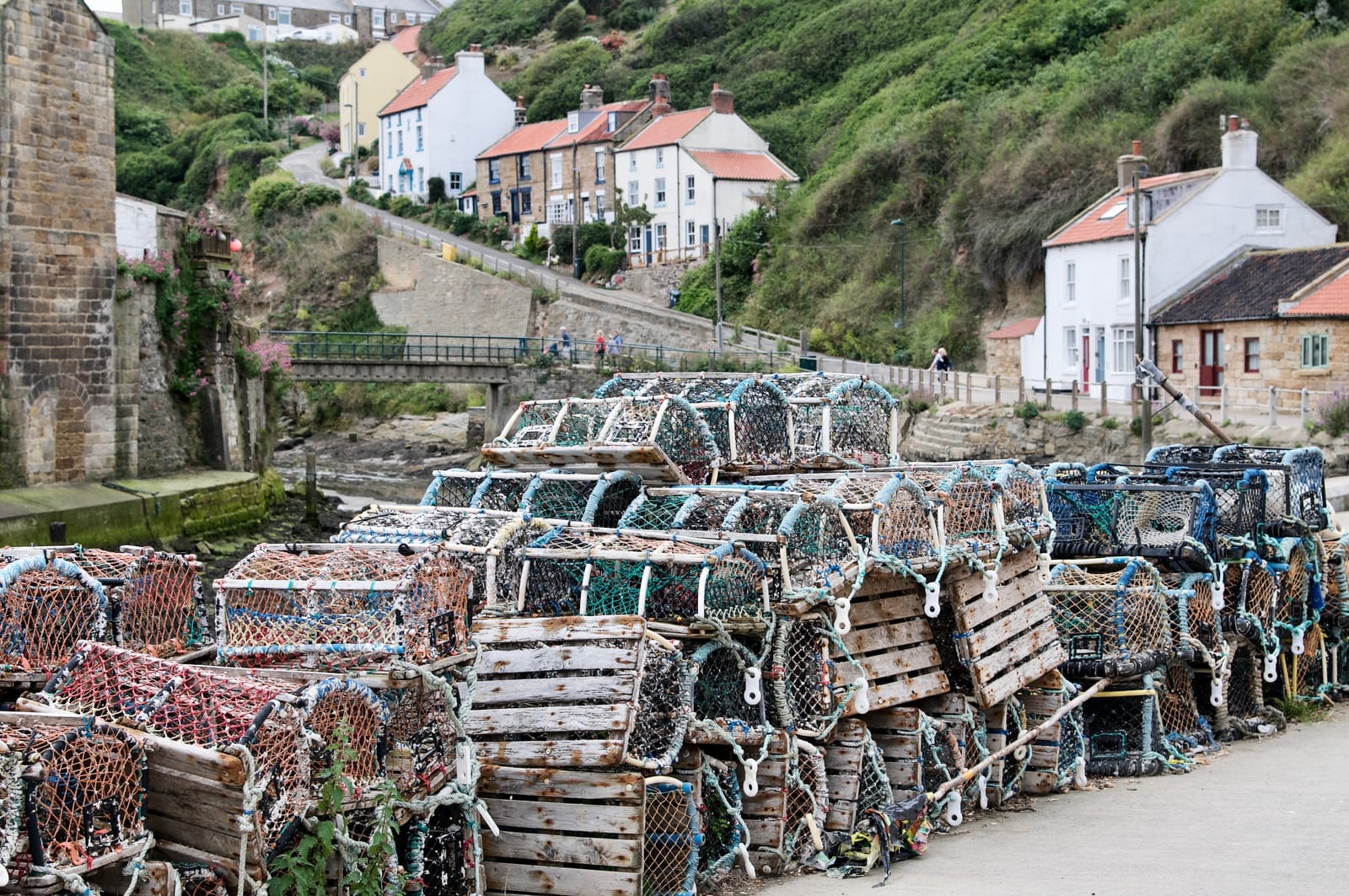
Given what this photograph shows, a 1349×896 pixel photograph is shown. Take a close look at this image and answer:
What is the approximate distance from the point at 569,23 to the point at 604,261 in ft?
100

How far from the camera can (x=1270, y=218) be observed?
30.7 meters

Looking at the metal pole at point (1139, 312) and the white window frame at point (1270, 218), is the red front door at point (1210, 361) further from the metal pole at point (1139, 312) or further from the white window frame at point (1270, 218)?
the white window frame at point (1270, 218)

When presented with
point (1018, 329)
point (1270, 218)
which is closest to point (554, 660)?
point (1270, 218)

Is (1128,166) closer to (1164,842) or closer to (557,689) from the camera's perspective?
(1164,842)

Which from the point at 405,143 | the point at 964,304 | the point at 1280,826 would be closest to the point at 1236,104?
the point at 964,304

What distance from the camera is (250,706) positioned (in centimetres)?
554

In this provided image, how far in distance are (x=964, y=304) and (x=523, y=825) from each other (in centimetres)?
3287

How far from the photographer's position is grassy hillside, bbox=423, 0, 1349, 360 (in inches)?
1395

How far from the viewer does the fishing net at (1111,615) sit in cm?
990

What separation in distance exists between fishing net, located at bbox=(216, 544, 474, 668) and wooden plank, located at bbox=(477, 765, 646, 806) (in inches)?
24.3

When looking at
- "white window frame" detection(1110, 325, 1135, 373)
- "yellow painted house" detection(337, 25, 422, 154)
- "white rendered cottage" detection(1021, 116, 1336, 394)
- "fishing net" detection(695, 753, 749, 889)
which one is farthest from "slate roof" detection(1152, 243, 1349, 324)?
"yellow painted house" detection(337, 25, 422, 154)

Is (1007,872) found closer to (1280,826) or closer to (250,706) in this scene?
(1280,826)

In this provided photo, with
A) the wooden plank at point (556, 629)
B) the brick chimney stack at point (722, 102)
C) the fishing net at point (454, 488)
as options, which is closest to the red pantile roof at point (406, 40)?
the brick chimney stack at point (722, 102)

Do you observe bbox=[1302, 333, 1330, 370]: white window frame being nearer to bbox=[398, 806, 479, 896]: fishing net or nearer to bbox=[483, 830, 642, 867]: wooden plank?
bbox=[483, 830, 642, 867]: wooden plank
